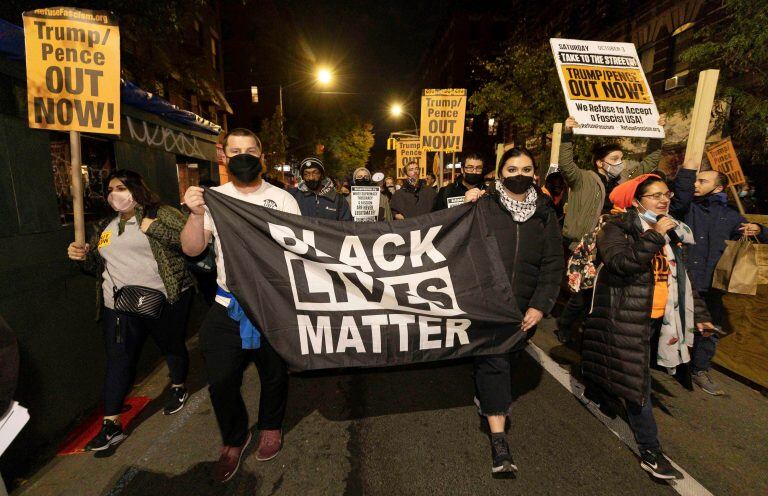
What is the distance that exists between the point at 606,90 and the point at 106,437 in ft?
20.1

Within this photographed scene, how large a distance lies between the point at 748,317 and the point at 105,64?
6.37 m

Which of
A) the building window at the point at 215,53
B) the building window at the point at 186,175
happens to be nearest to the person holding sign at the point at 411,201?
the building window at the point at 186,175

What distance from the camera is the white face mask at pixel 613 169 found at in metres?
4.65

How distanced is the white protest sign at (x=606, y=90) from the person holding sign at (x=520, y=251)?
2.25 metres

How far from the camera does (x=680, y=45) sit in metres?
12.5

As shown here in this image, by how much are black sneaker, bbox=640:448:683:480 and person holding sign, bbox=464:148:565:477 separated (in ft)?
2.96

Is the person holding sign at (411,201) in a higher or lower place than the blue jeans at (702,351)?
higher

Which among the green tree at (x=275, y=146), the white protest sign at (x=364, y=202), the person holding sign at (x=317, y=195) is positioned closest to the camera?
the person holding sign at (x=317, y=195)

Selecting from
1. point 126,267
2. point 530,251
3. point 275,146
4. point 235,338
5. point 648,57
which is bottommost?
point 235,338

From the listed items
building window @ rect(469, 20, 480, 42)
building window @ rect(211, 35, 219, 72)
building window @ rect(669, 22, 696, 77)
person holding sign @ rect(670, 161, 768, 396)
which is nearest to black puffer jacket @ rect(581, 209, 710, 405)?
person holding sign @ rect(670, 161, 768, 396)

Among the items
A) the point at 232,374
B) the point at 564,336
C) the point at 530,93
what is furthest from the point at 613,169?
the point at 530,93

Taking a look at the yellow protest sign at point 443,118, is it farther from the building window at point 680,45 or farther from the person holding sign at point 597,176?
the building window at point 680,45

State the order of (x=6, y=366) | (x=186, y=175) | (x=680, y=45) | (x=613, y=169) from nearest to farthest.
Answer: (x=6, y=366), (x=613, y=169), (x=186, y=175), (x=680, y=45)

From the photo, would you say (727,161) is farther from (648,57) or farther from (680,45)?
(648,57)
